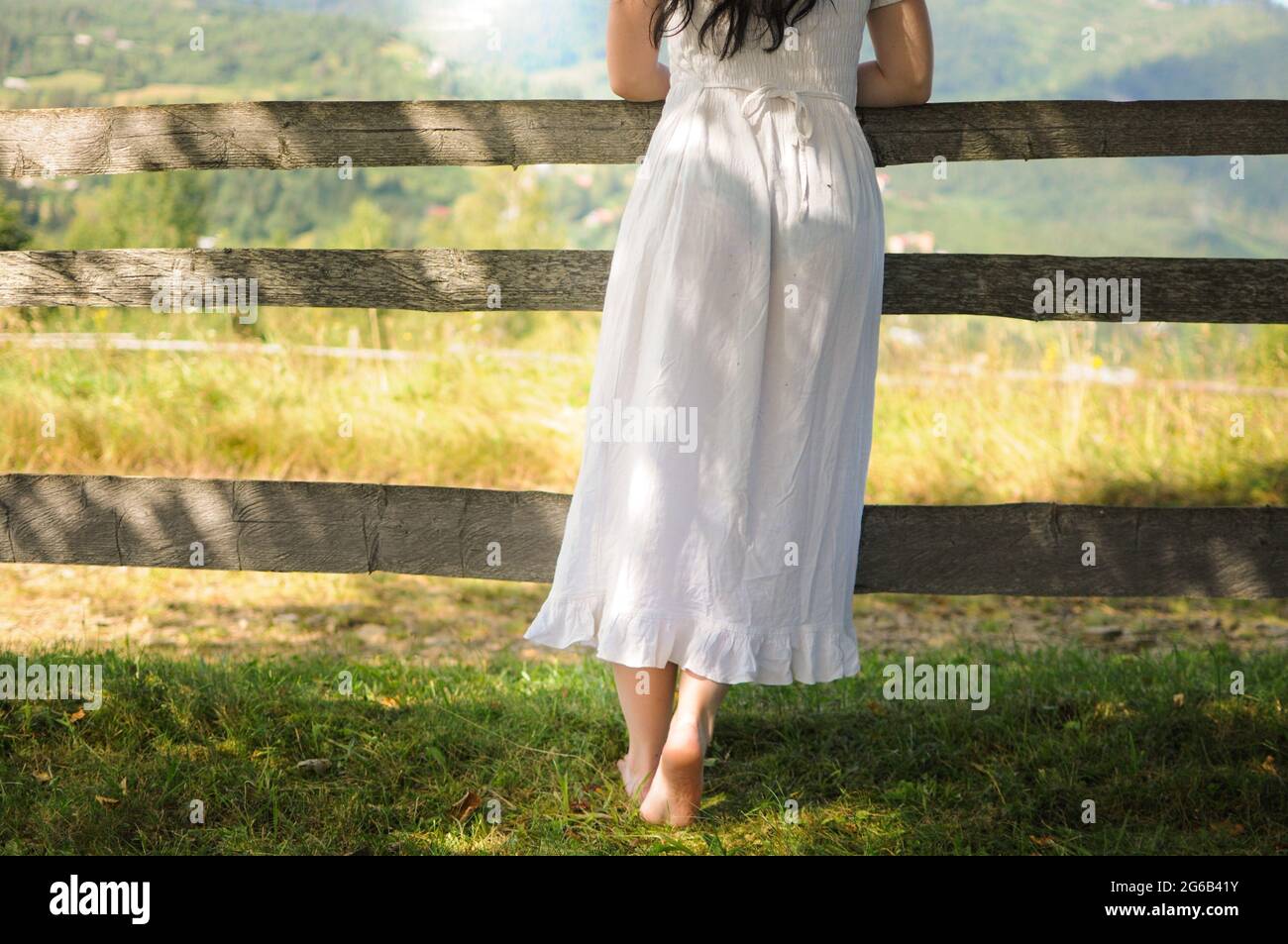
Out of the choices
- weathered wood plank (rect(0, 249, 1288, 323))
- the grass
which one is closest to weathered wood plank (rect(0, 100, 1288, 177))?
weathered wood plank (rect(0, 249, 1288, 323))

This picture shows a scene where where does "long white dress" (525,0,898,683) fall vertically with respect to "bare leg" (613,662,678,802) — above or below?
above

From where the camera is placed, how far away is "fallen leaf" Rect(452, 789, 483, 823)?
259 cm

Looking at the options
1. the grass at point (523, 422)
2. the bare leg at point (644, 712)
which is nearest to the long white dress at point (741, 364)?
the bare leg at point (644, 712)

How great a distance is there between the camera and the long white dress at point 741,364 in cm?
240

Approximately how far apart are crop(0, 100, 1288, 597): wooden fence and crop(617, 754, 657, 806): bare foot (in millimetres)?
556

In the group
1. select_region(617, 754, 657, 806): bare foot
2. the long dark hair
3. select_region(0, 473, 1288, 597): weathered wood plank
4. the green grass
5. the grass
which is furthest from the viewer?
the grass

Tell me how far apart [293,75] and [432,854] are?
14.0m

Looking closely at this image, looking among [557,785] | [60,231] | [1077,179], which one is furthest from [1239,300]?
[1077,179]

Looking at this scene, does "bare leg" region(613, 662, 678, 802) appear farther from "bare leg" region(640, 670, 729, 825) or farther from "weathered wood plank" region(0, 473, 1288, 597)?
"weathered wood plank" region(0, 473, 1288, 597)

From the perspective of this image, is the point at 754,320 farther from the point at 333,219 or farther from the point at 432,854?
the point at 333,219

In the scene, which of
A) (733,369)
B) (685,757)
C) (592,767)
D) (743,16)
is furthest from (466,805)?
(743,16)

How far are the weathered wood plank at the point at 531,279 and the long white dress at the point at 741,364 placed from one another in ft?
1.43

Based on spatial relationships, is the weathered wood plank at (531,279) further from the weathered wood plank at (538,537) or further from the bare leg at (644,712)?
the bare leg at (644,712)

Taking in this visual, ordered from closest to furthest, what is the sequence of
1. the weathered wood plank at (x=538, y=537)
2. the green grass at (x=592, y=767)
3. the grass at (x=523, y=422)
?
the green grass at (x=592, y=767) < the weathered wood plank at (x=538, y=537) < the grass at (x=523, y=422)
